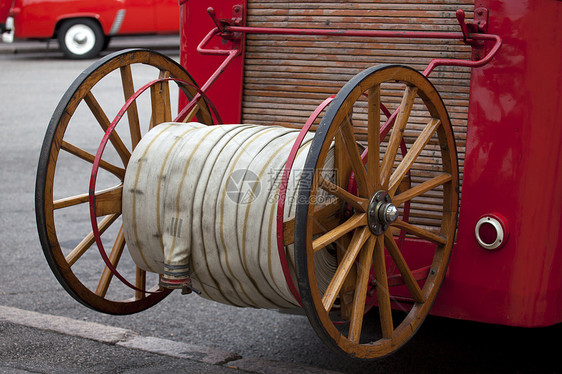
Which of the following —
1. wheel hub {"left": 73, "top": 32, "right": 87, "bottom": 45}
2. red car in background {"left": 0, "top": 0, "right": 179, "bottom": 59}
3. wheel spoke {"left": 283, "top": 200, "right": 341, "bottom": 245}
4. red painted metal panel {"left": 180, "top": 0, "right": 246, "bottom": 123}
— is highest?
red painted metal panel {"left": 180, "top": 0, "right": 246, "bottom": 123}

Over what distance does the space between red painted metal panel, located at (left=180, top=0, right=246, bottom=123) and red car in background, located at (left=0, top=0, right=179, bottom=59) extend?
10457mm

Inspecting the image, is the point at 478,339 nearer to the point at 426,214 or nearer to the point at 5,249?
the point at 426,214

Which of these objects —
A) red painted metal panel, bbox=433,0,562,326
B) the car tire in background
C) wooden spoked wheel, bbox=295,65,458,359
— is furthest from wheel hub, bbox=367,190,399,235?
the car tire in background

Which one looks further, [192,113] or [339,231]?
[192,113]

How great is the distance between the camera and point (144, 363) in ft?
11.3

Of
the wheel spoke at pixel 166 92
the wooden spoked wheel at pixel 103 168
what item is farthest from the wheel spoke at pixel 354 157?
the wheel spoke at pixel 166 92

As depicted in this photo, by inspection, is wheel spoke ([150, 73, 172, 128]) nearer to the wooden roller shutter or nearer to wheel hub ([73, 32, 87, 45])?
the wooden roller shutter

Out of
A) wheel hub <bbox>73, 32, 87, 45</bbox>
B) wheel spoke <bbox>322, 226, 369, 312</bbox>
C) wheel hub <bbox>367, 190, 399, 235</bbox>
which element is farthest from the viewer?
wheel hub <bbox>73, 32, 87, 45</bbox>

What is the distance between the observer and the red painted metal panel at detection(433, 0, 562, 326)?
9.79 feet

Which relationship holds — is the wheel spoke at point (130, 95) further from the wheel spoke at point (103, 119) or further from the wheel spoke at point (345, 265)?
the wheel spoke at point (345, 265)

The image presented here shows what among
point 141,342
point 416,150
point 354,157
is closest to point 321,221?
point 354,157

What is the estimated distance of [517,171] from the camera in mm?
3039

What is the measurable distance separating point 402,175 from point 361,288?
17.8 inches

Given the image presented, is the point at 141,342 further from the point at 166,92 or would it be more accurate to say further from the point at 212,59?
the point at 212,59
